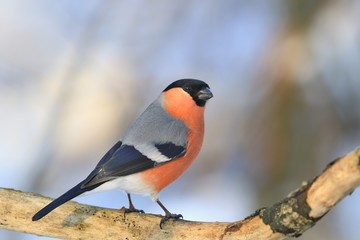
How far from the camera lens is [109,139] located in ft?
18.8

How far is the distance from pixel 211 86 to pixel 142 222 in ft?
8.72

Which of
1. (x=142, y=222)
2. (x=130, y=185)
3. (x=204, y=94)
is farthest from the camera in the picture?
(x=204, y=94)

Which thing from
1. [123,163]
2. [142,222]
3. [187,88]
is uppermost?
[187,88]

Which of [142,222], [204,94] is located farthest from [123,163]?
[204,94]

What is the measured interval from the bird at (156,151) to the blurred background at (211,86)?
66.2 inches

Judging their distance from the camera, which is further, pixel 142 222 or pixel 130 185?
pixel 130 185

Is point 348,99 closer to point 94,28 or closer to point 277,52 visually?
point 277,52

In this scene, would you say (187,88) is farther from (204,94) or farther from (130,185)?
(130,185)

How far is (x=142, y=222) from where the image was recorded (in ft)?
10.5

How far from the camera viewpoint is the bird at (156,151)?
322cm

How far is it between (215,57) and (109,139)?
108cm

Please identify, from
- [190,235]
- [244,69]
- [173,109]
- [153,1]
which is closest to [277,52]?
[244,69]

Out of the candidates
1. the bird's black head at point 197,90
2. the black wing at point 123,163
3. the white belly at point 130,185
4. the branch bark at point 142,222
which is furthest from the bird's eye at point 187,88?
the branch bark at point 142,222

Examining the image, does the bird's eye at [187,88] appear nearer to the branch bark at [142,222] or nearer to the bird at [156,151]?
the bird at [156,151]
